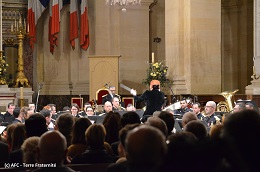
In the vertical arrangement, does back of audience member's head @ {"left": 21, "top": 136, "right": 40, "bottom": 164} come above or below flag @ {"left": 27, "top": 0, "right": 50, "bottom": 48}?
below

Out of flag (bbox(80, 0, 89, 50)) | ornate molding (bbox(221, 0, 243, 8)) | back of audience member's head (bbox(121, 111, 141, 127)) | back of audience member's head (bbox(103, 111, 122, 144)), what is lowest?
back of audience member's head (bbox(103, 111, 122, 144))

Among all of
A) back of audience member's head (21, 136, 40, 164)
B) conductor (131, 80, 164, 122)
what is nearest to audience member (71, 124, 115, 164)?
back of audience member's head (21, 136, 40, 164)

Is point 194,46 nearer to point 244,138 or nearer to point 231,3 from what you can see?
point 231,3

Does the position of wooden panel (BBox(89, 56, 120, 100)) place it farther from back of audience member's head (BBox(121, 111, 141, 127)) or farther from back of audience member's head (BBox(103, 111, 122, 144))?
back of audience member's head (BBox(121, 111, 141, 127))

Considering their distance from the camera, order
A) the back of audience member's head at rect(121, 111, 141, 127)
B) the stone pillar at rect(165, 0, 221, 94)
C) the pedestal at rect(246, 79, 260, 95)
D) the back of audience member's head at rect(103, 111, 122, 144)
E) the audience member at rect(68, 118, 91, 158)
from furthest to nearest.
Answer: the stone pillar at rect(165, 0, 221, 94)
the pedestal at rect(246, 79, 260, 95)
the back of audience member's head at rect(103, 111, 122, 144)
the back of audience member's head at rect(121, 111, 141, 127)
the audience member at rect(68, 118, 91, 158)

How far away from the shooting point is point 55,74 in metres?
24.6

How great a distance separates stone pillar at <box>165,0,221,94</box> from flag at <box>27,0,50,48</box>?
625 centimetres

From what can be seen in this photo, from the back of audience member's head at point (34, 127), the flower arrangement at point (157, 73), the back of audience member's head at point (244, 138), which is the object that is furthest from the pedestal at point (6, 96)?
the back of audience member's head at point (244, 138)

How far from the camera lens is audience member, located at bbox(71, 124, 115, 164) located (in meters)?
5.89

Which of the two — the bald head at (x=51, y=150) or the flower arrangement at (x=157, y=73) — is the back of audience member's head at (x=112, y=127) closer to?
the bald head at (x=51, y=150)

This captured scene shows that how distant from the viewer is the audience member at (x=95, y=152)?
5.89m

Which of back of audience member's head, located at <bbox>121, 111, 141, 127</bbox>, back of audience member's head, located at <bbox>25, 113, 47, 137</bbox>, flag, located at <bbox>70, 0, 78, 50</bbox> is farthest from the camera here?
flag, located at <bbox>70, 0, 78, 50</bbox>

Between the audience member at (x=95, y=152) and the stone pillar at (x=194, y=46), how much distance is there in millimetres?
13800

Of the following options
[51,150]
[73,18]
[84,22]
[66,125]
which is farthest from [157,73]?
[51,150]
